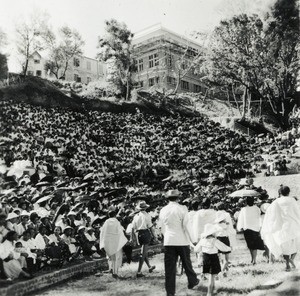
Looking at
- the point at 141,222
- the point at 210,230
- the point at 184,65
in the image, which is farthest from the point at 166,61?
the point at 210,230

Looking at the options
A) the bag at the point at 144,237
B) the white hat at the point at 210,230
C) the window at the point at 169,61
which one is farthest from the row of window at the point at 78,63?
the white hat at the point at 210,230

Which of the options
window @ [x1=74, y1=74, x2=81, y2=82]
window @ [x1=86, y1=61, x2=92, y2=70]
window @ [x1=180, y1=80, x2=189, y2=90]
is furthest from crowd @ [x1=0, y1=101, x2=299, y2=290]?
window @ [x1=86, y1=61, x2=92, y2=70]

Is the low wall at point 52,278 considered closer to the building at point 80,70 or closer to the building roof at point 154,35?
the building roof at point 154,35

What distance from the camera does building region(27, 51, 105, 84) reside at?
37.6 metres

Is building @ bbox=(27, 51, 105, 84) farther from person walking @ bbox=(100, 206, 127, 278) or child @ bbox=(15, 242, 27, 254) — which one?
child @ bbox=(15, 242, 27, 254)

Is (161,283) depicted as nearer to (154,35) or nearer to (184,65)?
(154,35)

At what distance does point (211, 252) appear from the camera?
5.94m

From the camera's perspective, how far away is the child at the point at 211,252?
5.83 meters

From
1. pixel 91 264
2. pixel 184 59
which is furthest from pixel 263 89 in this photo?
pixel 91 264

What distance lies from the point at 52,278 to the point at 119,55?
2540 centimetres

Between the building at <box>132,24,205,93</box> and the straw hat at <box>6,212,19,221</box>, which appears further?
the building at <box>132,24,205,93</box>

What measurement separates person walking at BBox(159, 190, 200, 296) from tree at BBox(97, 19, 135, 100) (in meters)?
19.2

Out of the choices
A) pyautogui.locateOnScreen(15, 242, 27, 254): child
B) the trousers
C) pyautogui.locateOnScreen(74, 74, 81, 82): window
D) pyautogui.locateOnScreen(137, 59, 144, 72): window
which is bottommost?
the trousers

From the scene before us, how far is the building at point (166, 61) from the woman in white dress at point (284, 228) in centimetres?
2001
